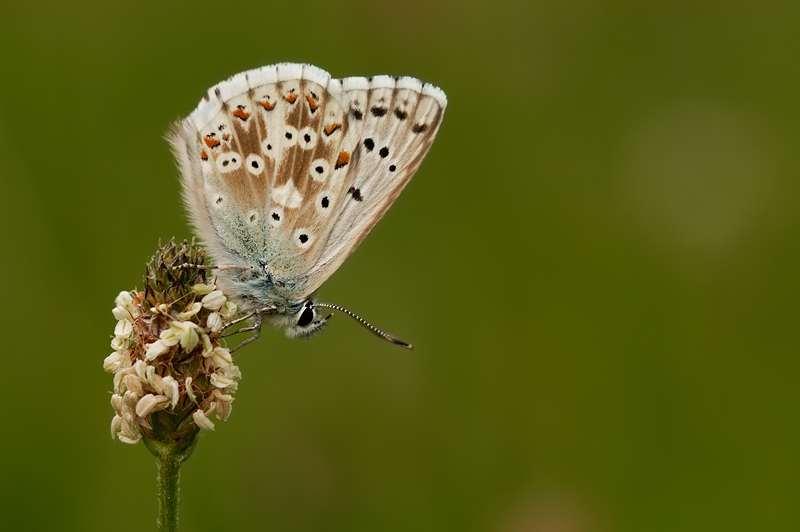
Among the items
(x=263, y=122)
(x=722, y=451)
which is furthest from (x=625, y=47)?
(x=263, y=122)

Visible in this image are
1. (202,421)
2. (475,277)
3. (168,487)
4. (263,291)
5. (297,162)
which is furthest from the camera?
(475,277)

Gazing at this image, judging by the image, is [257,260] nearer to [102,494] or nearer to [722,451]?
[102,494]

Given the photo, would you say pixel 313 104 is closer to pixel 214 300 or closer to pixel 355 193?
pixel 355 193

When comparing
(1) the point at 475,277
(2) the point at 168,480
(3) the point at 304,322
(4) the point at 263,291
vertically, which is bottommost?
(1) the point at 475,277

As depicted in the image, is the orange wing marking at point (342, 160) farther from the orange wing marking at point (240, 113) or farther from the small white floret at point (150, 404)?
the small white floret at point (150, 404)

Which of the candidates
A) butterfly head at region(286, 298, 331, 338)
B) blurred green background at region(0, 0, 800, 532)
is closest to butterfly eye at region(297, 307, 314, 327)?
butterfly head at region(286, 298, 331, 338)

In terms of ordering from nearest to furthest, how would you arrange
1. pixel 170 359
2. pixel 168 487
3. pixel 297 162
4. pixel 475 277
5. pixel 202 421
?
pixel 168 487, pixel 202 421, pixel 170 359, pixel 297 162, pixel 475 277

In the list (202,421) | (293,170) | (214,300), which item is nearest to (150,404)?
(202,421)

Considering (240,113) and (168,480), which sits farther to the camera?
(240,113)
